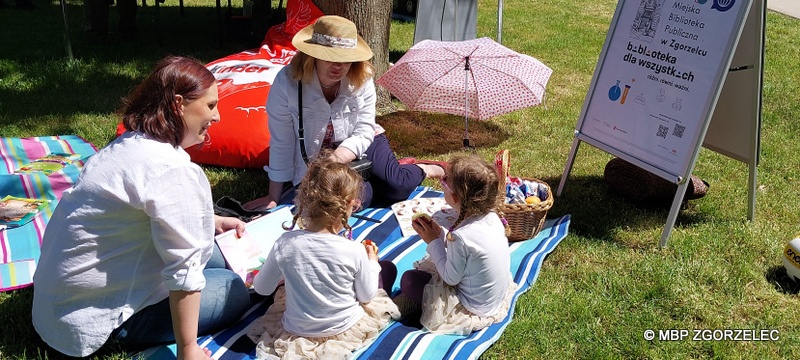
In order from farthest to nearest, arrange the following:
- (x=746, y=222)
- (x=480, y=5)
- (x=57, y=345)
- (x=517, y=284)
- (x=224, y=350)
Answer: (x=480, y=5)
(x=746, y=222)
(x=517, y=284)
(x=224, y=350)
(x=57, y=345)

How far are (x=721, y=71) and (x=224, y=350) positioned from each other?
3034 millimetres

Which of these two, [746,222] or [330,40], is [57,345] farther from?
[746,222]

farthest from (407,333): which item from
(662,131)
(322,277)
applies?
(662,131)

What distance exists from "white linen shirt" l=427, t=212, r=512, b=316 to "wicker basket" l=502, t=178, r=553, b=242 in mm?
929

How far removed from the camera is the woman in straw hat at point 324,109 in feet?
13.5

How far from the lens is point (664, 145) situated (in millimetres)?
4250

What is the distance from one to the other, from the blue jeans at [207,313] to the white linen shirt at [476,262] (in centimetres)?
92

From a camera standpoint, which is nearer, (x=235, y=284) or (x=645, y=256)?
(x=235, y=284)

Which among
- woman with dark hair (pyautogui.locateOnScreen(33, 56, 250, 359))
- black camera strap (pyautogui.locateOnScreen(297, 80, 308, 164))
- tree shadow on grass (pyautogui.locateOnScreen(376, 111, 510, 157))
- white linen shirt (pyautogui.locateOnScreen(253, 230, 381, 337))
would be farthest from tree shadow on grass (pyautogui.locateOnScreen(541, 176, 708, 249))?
woman with dark hair (pyautogui.locateOnScreen(33, 56, 250, 359))

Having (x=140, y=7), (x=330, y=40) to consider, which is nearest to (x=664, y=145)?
(x=330, y=40)

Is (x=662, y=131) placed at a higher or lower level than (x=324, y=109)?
higher

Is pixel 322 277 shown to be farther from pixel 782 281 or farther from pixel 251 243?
pixel 782 281

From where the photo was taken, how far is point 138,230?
2578 mm

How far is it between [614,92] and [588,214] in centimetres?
83
